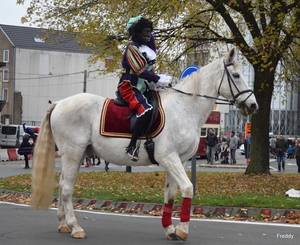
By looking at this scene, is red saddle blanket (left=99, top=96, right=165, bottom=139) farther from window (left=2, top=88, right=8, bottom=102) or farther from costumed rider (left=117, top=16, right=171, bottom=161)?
window (left=2, top=88, right=8, bottom=102)

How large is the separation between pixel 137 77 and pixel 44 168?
1976mm

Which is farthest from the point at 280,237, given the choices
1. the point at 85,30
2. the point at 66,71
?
the point at 66,71

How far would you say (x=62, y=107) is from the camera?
9.02m

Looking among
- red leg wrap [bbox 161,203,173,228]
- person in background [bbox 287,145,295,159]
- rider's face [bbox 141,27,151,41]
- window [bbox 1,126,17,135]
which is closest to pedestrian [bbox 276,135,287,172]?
person in background [bbox 287,145,295,159]

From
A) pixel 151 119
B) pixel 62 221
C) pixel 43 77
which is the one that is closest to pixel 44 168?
→ pixel 62 221

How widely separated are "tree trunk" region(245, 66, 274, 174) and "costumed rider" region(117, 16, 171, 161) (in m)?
12.7

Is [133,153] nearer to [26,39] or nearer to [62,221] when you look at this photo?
[62,221]

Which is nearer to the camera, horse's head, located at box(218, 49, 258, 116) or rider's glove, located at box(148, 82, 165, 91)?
horse's head, located at box(218, 49, 258, 116)

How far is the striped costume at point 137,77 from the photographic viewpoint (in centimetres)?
856

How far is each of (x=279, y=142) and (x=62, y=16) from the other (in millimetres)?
16594

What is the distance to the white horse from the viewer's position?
848 centimetres

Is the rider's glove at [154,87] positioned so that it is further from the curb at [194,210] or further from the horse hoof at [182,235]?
the curb at [194,210]

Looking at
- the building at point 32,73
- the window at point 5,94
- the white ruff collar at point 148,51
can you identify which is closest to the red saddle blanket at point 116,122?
the white ruff collar at point 148,51

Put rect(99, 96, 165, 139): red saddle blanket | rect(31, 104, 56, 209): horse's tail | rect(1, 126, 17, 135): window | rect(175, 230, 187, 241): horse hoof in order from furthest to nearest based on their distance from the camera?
rect(1, 126, 17, 135): window, rect(31, 104, 56, 209): horse's tail, rect(99, 96, 165, 139): red saddle blanket, rect(175, 230, 187, 241): horse hoof
